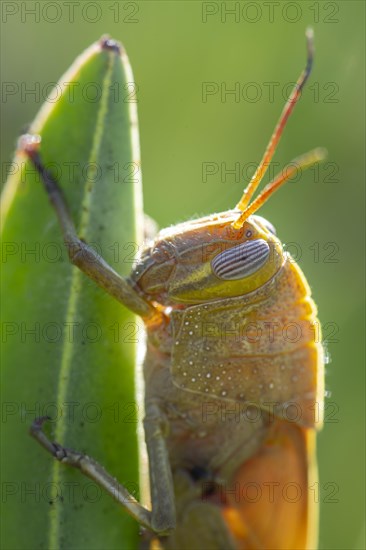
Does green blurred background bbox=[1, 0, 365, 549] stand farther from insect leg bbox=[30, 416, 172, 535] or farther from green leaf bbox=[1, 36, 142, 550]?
insect leg bbox=[30, 416, 172, 535]

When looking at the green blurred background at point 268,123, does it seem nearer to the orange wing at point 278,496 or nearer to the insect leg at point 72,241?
the orange wing at point 278,496

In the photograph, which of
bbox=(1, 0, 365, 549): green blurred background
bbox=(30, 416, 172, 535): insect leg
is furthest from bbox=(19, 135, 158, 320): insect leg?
bbox=(1, 0, 365, 549): green blurred background

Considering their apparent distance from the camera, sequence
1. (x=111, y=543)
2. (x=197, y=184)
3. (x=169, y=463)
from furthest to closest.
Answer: (x=197, y=184) → (x=169, y=463) → (x=111, y=543)

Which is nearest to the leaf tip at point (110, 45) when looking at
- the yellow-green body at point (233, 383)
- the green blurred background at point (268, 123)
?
the yellow-green body at point (233, 383)

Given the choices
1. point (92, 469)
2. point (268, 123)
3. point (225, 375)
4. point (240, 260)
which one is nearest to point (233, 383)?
point (225, 375)

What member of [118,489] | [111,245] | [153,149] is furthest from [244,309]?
[153,149]

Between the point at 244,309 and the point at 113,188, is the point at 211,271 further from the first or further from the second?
the point at 113,188
